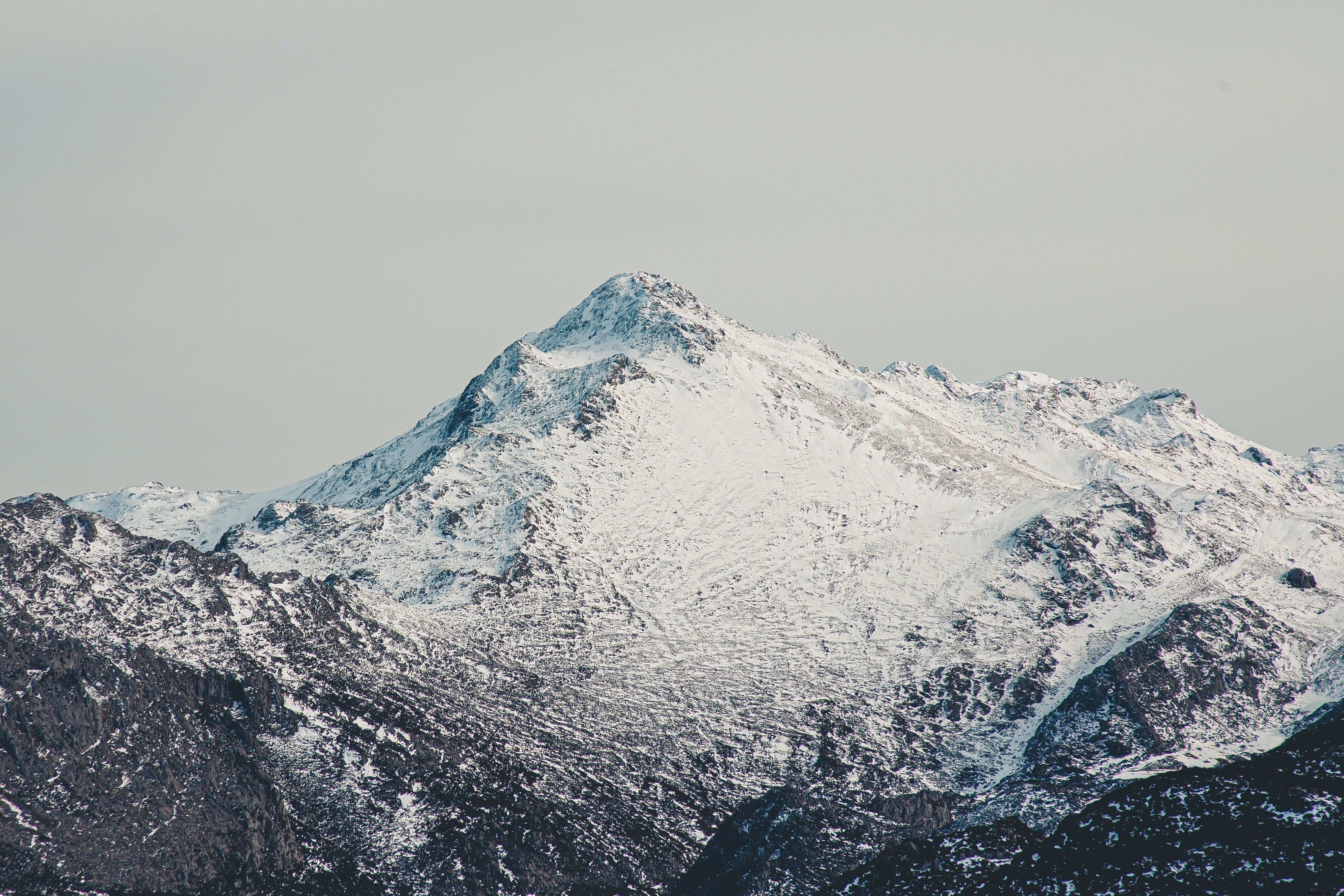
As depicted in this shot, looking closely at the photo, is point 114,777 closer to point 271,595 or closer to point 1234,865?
point 271,595

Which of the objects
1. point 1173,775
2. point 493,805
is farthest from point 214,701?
point 1173,775

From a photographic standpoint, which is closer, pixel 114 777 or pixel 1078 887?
pixel 1078 887

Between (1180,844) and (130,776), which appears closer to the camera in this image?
(1180,844)

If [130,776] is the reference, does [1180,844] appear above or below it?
below

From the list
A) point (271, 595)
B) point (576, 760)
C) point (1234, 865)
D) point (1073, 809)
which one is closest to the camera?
point (1234, 865)

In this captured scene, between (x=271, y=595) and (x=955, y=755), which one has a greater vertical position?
(x=271, y=595)

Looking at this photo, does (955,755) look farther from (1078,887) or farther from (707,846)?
(1078,887)

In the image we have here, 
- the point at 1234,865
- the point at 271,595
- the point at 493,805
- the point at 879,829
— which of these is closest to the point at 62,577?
the point at 271,595

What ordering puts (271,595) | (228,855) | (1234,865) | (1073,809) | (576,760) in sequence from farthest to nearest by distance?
1. (271,595)
2. (576,760)
3. (1073,809)
4. (228,855)
5. (1234,865)

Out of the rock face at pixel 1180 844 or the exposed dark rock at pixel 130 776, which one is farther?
the exposed dark rock at pixel 130 776

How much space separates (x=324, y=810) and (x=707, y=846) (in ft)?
138

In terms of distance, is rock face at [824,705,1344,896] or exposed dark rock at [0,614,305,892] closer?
rock face at [824,705,1344,896]

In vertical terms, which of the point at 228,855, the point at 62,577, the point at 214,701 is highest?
the point at 62,577

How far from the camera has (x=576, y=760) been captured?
18112cm
